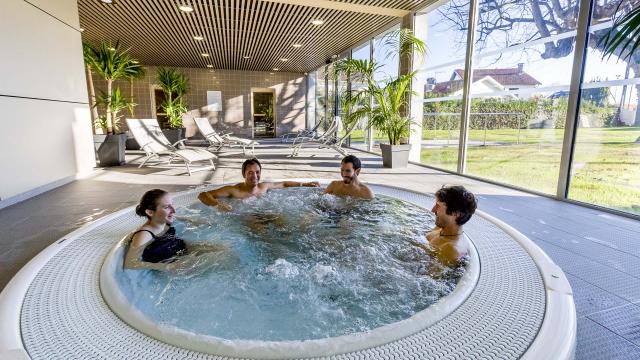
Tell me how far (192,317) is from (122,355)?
0.41 meters

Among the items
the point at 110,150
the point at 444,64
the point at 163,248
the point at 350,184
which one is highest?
the point at 444,64

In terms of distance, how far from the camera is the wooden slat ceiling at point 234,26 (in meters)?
5.70

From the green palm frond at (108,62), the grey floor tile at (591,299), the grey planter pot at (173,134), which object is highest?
the green palm frond at (108,62)

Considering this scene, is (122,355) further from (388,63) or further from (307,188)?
(388,63)

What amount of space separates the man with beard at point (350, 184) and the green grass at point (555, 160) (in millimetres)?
2297

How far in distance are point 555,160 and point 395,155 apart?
4308 mm

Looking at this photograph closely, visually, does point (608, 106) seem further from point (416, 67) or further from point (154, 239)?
point (154, 239)

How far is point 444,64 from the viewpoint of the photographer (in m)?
5.52

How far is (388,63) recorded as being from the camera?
6.33 metres

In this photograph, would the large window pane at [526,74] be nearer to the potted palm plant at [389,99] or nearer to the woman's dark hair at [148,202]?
the potted palm plant at [389,99]

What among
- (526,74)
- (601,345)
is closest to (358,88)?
(526,74)

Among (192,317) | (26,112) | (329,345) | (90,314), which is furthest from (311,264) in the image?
(26,112)

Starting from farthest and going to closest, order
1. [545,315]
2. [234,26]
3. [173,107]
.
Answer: [173,107] → [234,26] → [545,315]

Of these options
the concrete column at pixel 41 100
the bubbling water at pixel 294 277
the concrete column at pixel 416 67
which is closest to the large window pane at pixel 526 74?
the concrete column at pixel 416 67
